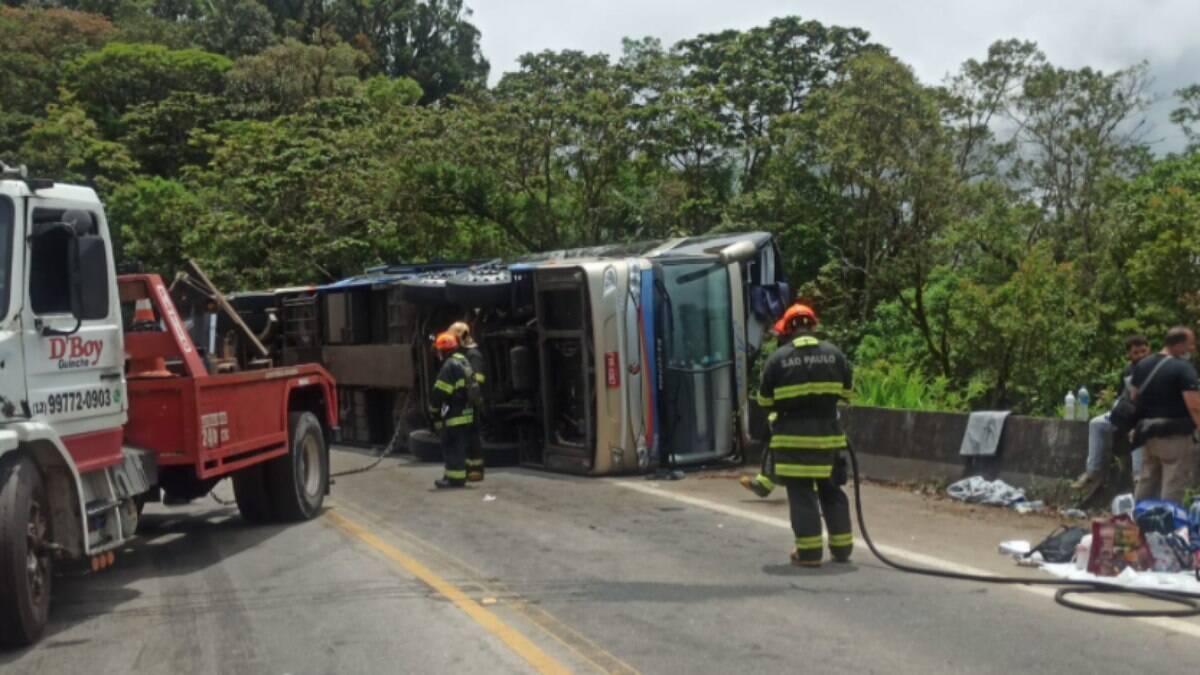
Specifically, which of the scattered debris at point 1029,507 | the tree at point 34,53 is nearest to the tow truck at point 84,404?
the scattered debris at point 1029,507

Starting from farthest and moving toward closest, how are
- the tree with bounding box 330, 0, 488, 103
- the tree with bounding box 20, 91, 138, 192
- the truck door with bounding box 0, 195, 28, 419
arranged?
1. the tree with bounding box 330, 0, 488, 103
2. the tree with bounding box 20, 91, 138, 192
3. the truck door with bounding box 0, 195, 28, 419

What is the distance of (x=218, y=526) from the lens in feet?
38.9

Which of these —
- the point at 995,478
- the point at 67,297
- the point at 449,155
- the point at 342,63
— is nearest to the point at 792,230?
the point at 449,155

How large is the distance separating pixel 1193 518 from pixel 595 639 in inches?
162

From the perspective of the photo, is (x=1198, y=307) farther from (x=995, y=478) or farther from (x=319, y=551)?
(x=319, y=551)

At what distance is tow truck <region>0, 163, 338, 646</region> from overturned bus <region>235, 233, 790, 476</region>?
4398 mm

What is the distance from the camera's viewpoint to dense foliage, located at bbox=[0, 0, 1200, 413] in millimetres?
15773

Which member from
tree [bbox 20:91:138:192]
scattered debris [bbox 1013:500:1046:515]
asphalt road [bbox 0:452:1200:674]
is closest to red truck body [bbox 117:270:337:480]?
asphalt road [bbox 0:452:1200:674]

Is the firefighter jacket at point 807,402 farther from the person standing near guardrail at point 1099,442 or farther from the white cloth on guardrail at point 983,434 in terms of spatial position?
the white cloth on guardrail at point 983,434

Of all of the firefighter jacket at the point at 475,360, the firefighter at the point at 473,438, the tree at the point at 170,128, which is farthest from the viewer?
the tree at the point at 170,128

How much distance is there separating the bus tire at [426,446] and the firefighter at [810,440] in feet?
30.0

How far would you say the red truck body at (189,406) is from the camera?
9398 millimetres

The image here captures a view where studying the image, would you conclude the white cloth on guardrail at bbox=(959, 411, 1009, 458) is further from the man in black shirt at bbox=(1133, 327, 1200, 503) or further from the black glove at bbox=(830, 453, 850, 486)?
the black glove at bbox=(830, 453, 850, 486)

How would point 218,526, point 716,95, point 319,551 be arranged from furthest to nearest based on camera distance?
1. point 716,95
2. point 218,526
3. point 319,551
